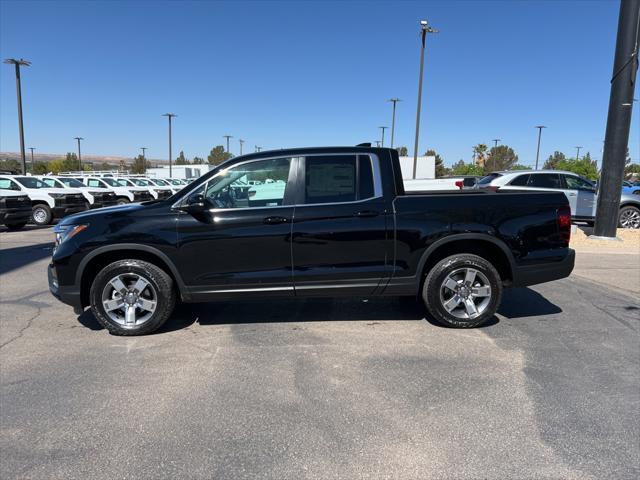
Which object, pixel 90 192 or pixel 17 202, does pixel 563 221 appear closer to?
pixel 17 202

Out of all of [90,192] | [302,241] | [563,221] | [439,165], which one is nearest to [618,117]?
[563,221]

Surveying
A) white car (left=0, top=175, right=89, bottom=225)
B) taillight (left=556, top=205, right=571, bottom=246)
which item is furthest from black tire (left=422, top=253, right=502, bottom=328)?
white car (left=0, top=175, right=89, bottom=225)

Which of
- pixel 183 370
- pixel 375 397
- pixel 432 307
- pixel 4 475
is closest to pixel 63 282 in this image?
pixel 183 370

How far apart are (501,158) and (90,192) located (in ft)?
256

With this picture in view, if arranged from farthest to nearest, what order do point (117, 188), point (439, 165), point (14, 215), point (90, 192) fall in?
point (439, 165) < point (117, 188) < point (90, 192) < point (14, 215)

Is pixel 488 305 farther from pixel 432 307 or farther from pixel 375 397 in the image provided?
pixel 375 397

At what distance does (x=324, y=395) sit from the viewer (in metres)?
3.30

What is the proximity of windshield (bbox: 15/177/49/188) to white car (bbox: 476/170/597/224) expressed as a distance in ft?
49.2

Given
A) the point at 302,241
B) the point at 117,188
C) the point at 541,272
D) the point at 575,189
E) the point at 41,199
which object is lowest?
the point at 541,272

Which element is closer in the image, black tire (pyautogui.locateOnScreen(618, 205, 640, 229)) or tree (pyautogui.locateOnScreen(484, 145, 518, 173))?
black tire (pyautogui.locateOnScreen(618, 205, 640, 229))

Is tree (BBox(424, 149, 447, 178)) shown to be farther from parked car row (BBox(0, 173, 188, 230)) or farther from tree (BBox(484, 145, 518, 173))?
parked car row (BBox(0, 173, 188, 230))

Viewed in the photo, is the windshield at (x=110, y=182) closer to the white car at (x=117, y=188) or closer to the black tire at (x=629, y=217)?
the white car at (x=117, y=188)

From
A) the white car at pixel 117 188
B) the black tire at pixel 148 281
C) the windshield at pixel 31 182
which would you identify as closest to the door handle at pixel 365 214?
the black tire at pixel 148 281

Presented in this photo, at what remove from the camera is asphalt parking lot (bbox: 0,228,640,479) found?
2.56 m
